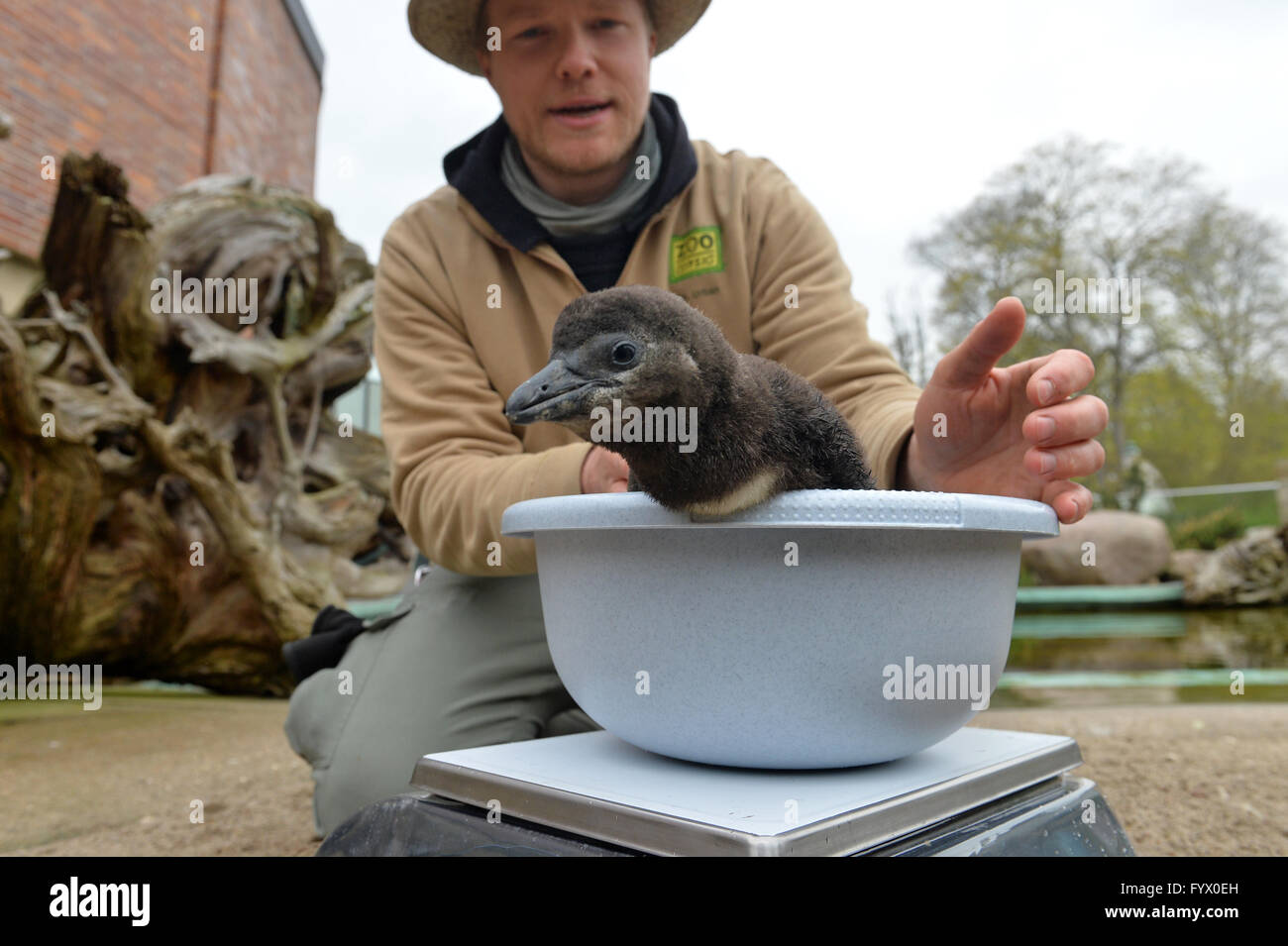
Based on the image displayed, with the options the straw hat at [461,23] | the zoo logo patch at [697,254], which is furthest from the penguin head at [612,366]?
the straw hat at [461,23]

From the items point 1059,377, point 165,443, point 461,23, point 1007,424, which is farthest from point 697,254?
point 165,443

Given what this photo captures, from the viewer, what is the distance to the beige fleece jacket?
210 centimetres

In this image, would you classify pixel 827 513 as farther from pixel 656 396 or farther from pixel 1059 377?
pixel 1059 377

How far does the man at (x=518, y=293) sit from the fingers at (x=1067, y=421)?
24.6 inches

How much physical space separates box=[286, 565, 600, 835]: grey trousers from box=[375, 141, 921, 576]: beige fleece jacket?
0.30 meters

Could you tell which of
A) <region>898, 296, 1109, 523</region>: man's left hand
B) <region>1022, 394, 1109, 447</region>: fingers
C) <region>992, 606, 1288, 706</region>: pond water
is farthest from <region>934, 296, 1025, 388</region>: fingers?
<region>992, 606, 1288, 706</region>: pond water

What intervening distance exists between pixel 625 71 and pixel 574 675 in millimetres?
1523

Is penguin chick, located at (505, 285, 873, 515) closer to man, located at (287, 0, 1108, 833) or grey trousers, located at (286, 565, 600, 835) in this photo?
man, located at (287, 0, 1108, 833)

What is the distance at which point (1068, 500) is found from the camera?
4.23 feet

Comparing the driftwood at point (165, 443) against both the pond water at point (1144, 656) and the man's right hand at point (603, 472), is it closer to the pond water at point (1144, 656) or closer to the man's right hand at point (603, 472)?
the man's right hand at point (603, 472)

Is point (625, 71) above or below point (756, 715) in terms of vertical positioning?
above
